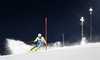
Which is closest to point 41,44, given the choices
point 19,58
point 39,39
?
point 39,39

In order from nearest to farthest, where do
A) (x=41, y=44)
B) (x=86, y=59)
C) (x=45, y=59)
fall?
(x=86, y=59)
(x=45, y=59)
(x=41, y=44)

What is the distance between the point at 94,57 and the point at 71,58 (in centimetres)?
45

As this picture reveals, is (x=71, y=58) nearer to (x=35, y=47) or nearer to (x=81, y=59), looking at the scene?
(x=81, y=59)

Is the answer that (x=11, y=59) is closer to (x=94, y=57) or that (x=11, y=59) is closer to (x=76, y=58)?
(x=76, y=58)

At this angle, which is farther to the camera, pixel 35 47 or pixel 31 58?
pixel 35 47

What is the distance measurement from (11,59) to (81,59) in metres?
1.48

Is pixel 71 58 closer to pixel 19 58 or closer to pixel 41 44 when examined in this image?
pixel 19 58

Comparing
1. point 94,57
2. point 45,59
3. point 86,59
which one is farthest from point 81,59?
point 45,59

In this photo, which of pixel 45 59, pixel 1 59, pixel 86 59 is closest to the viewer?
pixel 86 59

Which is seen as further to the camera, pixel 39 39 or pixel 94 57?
pixel 39 39

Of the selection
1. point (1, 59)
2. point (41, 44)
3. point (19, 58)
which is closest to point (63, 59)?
point (19, 58)

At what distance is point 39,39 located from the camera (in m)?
9.33

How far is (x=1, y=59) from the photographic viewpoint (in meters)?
3.31

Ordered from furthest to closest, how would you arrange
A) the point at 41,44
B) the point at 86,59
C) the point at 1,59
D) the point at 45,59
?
the point at 41,44 < the point at 1,59 < the point at 45,59 < the point at 86,59
